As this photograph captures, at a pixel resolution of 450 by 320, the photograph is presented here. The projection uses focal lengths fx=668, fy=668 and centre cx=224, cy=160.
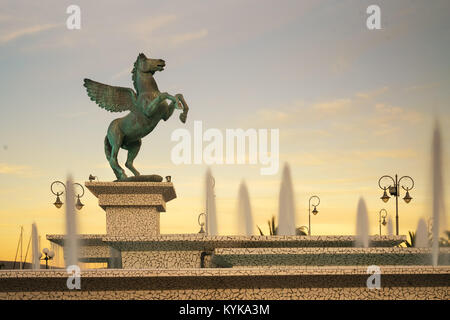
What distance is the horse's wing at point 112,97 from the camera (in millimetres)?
15464

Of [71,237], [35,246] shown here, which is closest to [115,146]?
[71,237]

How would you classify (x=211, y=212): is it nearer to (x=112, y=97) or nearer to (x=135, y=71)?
(x=112, y=97)

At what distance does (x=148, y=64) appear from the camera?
15.0 meters

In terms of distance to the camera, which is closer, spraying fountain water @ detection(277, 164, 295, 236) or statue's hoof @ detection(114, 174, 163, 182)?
statue's hoof @ detection(114, 174, 163, 182)

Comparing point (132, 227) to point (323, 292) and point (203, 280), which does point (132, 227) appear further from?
point (323, 292)

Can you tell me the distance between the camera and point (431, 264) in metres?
13.0

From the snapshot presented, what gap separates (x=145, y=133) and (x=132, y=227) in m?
2.16

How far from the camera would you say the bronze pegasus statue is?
14.8 meters

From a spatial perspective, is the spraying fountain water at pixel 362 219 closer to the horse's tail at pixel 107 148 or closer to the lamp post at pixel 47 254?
the horse's tail at pixel 107 148

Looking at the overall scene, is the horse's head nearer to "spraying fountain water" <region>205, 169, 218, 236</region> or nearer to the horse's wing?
the horse's wing

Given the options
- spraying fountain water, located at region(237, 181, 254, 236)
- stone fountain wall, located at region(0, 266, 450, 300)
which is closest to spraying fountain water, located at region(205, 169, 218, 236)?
spraying fountain water, located at region(237, 181, 254, 236)

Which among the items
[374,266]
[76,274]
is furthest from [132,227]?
[374,266]

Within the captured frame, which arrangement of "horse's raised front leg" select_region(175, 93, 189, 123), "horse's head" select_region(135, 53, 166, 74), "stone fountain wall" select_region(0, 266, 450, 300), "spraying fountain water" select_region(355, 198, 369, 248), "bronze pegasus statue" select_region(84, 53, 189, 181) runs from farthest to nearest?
1. "spraying fountain water" select_region(355, 198, 369, 248)
2. "horse's head" select_region(135, 53, 166, 74)
3. "bronze pegasus statue" select_region(84, 53, 189, 181)
4. "horse's raised front leg" select_region(175, 93, 189, 123)
5. "stone fountain wall" select_region(0, 266, 450, 300)
